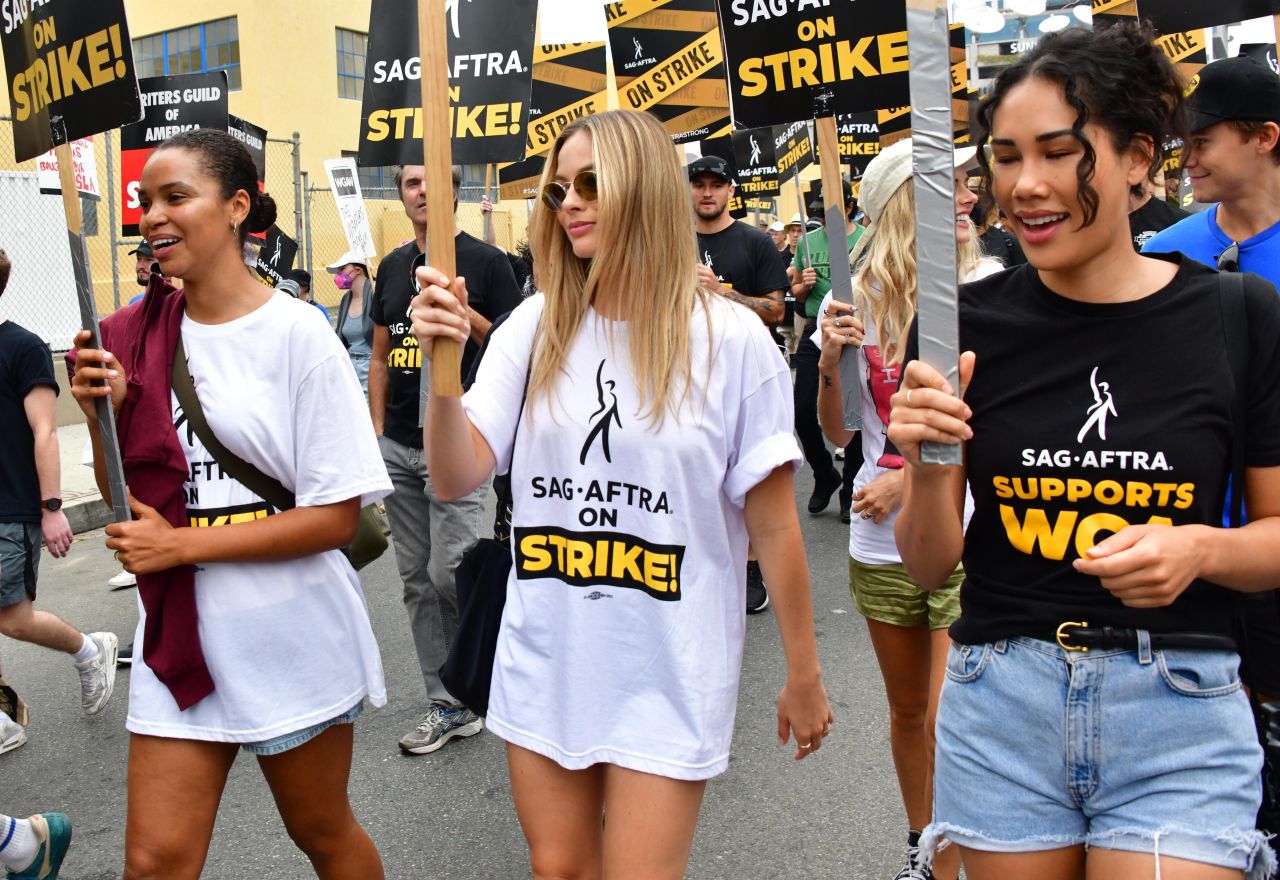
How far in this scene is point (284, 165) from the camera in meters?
21.1

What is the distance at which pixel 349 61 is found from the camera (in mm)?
30203

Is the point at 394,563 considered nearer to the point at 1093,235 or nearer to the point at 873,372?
the point at 873,372

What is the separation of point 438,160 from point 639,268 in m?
0.55

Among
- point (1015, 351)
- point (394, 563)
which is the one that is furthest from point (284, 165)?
point (1015, 351)

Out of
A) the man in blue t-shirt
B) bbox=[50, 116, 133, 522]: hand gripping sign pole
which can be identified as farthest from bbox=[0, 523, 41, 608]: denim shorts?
the man in blue t-shirt

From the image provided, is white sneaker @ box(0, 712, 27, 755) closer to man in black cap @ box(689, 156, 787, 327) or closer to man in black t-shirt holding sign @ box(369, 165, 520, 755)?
man in black t-shirt holding sign @ box(369, 165, 520, 755)

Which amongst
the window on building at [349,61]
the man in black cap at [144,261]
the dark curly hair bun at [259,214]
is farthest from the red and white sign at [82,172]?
the window on building at [349,61]

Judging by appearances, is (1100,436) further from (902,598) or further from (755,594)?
(755,594)

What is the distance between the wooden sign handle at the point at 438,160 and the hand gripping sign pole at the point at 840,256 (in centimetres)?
166

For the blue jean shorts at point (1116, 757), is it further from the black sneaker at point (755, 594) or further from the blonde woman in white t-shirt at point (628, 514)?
the black sneaker at point (755, 594)

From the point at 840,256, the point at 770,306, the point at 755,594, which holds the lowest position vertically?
the point at 755,594

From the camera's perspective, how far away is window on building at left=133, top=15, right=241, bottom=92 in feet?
94.4

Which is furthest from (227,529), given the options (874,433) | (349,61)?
(349,61)

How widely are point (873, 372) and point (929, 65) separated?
199 centimetres
